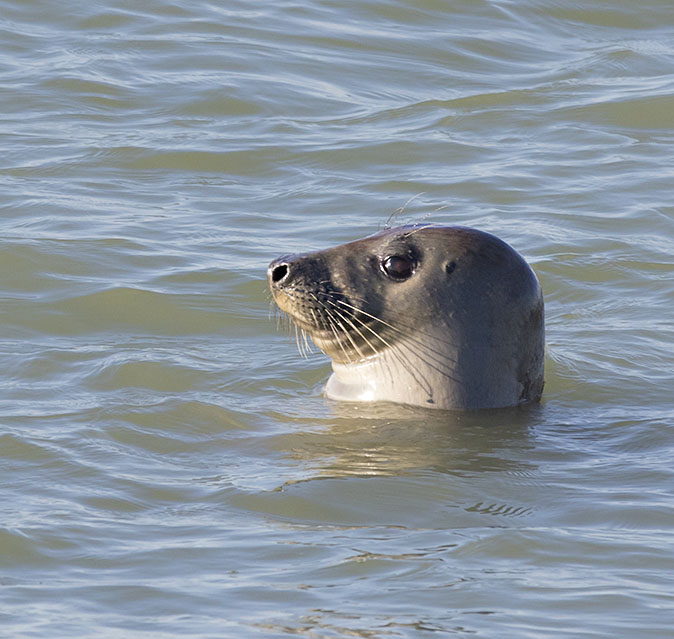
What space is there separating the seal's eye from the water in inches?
24.5

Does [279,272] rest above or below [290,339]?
above

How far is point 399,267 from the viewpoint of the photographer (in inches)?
264

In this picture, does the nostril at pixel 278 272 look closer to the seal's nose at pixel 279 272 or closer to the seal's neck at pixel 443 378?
the seal's nose at pixel 279 272

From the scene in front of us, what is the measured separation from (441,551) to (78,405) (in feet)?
8.20

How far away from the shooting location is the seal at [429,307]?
6.66 metres

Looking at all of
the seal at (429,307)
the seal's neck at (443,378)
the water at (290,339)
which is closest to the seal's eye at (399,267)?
the seal at (429,307)

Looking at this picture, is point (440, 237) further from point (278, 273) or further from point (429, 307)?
point (278, 273)

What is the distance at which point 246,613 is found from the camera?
14.7 feet

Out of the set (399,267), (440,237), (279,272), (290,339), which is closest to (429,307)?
(399,267)

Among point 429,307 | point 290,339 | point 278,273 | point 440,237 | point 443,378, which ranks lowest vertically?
point 290,339

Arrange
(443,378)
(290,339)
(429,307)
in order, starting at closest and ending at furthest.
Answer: (429,307), (443,378), (290,339)

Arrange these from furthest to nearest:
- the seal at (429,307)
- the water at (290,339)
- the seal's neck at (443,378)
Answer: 1. the seal's neck at (443,378)
2. the seal at (429,307)
3. the water at (290,339)

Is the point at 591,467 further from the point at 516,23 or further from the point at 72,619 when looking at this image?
the point at 516,23

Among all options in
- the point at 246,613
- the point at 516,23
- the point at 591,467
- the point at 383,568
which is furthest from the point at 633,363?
the point at 516,23
